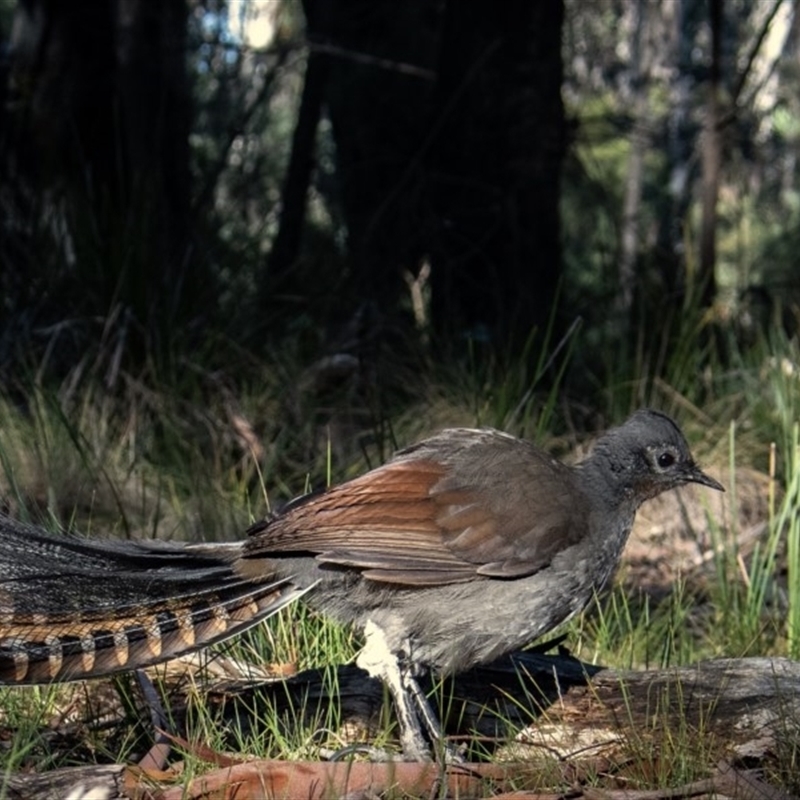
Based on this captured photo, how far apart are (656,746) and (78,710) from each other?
1778mm

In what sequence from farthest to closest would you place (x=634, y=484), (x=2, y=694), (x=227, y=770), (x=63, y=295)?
(x=63, y=295) < (x=634, y=484) < (x=2, y=694) < (x=227, y=770)

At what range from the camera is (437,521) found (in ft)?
14.7

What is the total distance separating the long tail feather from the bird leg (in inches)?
11.3

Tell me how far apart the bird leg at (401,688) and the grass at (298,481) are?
9cm

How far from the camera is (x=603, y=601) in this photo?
639 centimetres

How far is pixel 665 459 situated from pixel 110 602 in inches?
77.1

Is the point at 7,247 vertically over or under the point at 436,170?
under

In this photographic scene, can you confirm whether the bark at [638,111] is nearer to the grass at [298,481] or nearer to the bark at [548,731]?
the grass at [298,481]

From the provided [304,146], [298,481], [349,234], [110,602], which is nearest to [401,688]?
[110,602]

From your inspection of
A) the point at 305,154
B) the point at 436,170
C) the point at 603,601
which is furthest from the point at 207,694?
the point at 305,154

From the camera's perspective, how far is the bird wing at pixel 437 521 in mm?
4348

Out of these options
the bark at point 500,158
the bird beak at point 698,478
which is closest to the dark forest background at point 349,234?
the bark at point 500,158

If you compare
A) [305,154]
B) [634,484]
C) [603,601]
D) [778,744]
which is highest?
[305,154]

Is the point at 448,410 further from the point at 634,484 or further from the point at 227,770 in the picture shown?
the point at 227,770
